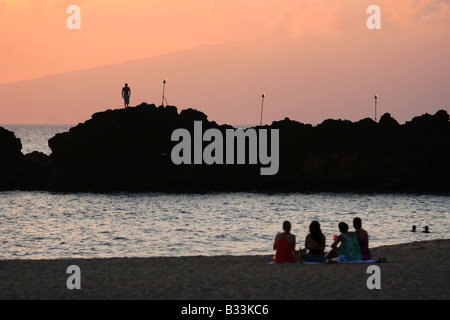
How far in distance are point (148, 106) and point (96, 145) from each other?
27.2ft

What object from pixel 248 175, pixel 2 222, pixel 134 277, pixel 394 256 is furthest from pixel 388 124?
pixel 134 277

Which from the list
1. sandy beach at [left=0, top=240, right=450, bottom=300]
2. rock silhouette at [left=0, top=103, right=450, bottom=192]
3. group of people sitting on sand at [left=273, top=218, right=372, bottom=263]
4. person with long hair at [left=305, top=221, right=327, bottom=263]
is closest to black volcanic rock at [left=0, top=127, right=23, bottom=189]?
rock silhouette at [left=0, top=103, right=450, bottom=192]

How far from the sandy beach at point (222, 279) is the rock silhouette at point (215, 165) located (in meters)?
59.5

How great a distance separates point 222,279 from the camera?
18.7 meters

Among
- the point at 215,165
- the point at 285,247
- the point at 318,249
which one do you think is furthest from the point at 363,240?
the point at 215,165

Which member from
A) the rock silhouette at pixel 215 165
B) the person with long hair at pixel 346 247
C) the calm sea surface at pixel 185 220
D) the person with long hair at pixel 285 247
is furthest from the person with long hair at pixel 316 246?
the rock silhouette at pixel 215 165

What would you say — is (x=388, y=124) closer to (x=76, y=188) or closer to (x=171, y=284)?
(x=76, y=188)

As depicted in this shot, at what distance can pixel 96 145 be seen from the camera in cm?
8181

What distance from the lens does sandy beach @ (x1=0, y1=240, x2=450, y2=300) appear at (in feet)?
54.3

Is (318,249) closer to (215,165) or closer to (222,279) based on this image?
(222,279)

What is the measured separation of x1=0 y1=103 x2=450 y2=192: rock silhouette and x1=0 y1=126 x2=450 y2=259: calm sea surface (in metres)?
3.81

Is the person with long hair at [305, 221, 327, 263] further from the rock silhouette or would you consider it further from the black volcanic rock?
the black volcanic rock

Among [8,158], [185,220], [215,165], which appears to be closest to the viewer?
[185,220]

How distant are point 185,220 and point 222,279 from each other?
37.8 metres
